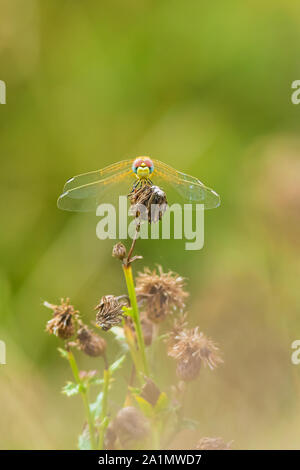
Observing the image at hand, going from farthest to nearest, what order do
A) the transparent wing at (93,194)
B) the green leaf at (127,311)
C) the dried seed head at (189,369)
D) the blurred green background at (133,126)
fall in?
1. the blurred green background at (133,126)
2. the transparent wing at (93,194)
3. the dried seed head at (189,369)
4. the green leaf at (127,311)

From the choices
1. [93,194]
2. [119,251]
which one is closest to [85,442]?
[119,251]

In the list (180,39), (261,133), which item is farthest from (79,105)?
(261,133)

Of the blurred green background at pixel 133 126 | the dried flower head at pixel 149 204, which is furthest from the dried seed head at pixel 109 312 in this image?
the blurred green background at pixel 133 126

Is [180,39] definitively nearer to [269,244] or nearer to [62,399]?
[269,244]

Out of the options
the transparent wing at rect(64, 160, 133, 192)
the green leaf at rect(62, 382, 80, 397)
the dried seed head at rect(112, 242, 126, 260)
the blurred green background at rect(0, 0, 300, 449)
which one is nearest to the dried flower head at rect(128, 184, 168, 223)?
the dried seed head at rect(112, 242, 126, 260)

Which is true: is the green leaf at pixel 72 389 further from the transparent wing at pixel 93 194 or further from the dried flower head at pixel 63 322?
the transparent wing at pixel 93 194
